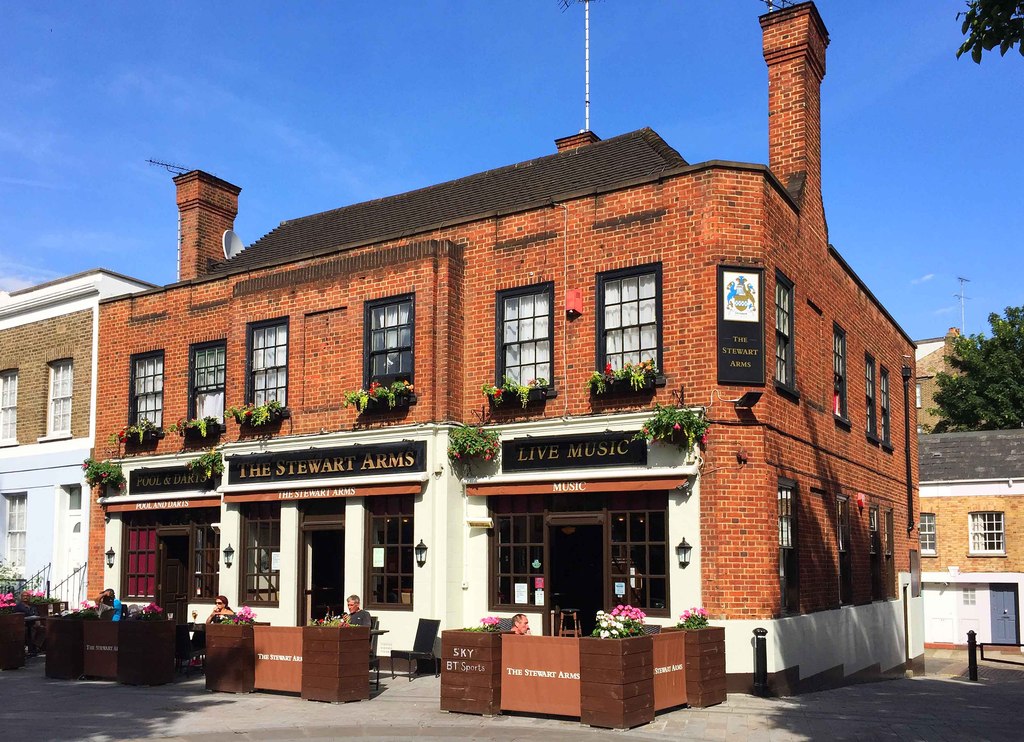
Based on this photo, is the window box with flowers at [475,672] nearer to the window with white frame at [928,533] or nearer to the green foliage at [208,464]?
the green foliage at [208,464]

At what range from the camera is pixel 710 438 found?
1518 centimetres

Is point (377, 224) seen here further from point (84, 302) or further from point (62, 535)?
point (62, 535)

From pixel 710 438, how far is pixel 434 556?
16.3ft

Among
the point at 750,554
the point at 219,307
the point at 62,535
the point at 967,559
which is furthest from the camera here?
the point at 967,559

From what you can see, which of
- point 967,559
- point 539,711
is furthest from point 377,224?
point 967,559

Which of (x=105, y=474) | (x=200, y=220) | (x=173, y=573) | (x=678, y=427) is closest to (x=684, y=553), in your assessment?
(x=678, y=427)

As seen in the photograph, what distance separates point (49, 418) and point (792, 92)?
18193 millimetres

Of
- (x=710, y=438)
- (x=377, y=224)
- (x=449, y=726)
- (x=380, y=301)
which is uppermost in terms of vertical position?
(x=377, y=224)

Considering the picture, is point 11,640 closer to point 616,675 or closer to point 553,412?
point 553,412

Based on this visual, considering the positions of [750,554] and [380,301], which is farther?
[380,301]

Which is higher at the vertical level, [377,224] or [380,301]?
[377,224]

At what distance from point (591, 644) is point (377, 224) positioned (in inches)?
515

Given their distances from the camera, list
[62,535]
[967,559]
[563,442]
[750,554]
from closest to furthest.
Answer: [750,554] < [563,442] < [62,535] < [967,559]

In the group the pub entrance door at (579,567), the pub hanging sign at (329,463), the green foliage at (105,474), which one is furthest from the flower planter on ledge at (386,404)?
the green foliage at (105,474)
